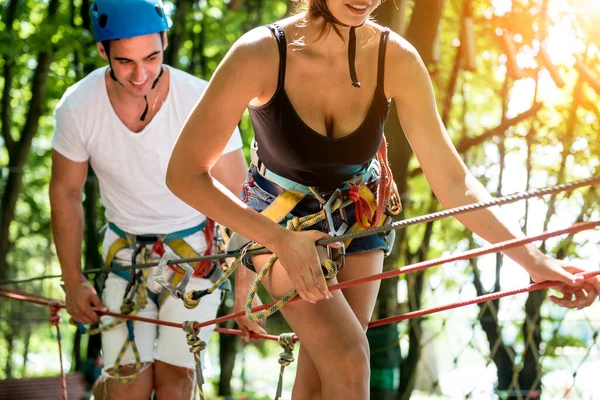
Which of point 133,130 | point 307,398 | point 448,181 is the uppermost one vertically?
point 133,130

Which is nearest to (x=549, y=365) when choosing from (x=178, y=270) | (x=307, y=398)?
(x=178, y=270)

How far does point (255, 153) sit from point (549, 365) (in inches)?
229

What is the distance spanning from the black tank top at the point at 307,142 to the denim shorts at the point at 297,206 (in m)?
0.05

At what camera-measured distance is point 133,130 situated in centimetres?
329

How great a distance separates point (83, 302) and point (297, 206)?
4.03ft

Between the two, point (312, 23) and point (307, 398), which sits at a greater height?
point (312, 23)

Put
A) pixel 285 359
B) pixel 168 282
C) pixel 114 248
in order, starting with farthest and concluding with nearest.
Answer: pixel 114 248, pixel 168 282, pixel 285 359

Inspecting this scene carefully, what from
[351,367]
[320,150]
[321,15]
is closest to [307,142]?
[320,150]

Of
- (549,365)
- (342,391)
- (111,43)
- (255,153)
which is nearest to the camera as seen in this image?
(342,391)

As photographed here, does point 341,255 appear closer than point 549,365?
Yes

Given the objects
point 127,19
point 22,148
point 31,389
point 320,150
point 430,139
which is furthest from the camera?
point 22,148

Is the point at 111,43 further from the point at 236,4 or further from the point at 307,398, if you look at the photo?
the point at 236,4

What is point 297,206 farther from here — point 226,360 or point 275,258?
point 226,360

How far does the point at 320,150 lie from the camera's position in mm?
2316
